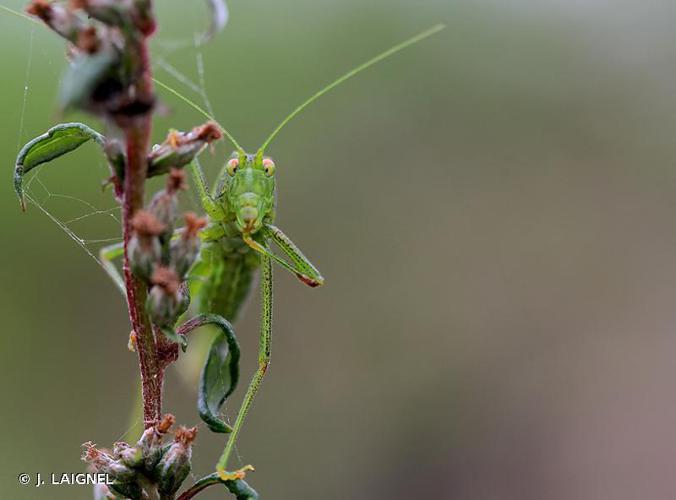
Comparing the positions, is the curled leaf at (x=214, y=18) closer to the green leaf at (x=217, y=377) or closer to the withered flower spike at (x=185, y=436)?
the green leaf at (x=217, y=377)

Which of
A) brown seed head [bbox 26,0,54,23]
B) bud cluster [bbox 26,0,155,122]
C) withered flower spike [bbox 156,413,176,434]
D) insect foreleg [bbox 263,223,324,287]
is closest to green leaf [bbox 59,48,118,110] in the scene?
bud cluster [bbox 26,0,155,122]

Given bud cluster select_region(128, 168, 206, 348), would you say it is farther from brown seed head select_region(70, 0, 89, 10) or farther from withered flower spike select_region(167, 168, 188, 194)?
brown seed head select_region(70, 0, 89, 10)

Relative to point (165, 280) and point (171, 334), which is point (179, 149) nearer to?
point (165, 280)

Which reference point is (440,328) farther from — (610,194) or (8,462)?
(8,462)

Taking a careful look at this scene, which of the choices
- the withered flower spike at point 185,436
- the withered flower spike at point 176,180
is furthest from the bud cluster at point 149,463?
the withered flower spike at point 176,180

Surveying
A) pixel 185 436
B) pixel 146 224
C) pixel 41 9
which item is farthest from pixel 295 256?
pixel 41 9

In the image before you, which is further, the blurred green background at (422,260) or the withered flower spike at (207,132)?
the blurred green background at (422,260)
